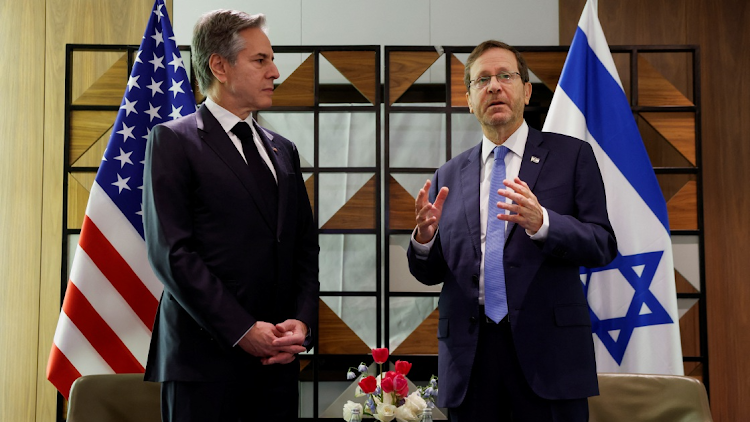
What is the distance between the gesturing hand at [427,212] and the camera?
2055 millimetres

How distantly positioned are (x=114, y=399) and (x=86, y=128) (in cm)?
177

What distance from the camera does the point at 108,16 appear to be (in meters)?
4.24

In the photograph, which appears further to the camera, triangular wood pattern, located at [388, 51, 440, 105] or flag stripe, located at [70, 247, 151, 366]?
triangular wood pattern, located at [388, 51, 440, 105]

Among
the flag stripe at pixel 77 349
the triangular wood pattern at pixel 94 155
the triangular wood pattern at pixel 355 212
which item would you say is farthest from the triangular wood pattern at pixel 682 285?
the triangular wood pattern at pixel 94 155

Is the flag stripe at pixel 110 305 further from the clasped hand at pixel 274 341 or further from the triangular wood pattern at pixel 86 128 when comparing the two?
the clasped hand at pixel 274 341

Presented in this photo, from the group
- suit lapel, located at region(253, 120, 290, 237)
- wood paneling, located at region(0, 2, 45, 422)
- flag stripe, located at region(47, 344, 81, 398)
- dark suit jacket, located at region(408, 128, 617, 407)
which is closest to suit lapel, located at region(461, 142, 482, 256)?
dark suit jacket, located at region(408, 128, 617, 407)

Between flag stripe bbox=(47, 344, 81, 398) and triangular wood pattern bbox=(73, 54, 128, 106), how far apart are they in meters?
1.34

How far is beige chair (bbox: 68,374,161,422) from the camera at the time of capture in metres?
2.50

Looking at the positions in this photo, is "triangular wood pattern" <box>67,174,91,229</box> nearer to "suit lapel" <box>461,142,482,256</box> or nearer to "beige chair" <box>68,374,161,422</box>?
"beige chair" <box>68,374,161,422</box>

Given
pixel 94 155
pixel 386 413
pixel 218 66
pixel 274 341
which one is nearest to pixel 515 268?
pixel 386 413

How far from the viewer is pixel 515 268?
6.49ft

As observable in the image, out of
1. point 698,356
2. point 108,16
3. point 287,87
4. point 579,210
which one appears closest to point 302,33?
point 287,87

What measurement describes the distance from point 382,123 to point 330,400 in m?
1.62

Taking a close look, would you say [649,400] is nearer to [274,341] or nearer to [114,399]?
[274,341]
